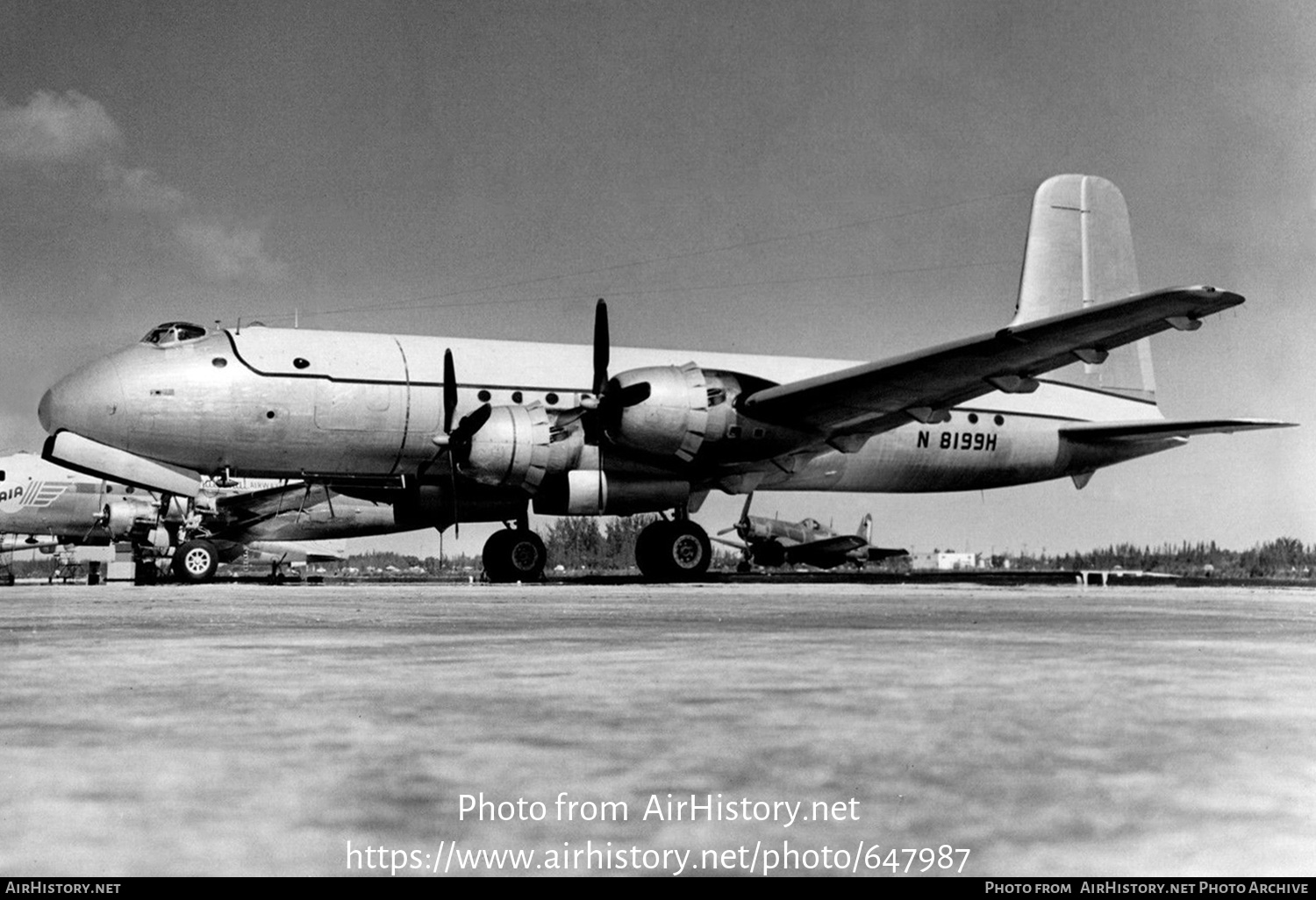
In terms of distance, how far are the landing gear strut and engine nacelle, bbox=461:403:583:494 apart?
2.09 meters

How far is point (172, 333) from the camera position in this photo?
17.5 m

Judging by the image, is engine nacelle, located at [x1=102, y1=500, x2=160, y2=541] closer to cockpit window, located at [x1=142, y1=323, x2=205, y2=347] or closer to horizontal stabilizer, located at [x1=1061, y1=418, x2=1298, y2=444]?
cockpit window, located at [x1=142, y1=323, x2=205, y2=347]

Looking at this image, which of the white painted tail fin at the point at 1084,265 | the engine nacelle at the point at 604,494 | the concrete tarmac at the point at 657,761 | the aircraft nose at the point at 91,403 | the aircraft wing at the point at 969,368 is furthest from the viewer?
the white painted tail fin at the point at 1084,265

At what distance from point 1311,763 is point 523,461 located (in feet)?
47.6

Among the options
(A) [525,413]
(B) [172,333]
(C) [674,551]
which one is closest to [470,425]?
(A) [525,413]

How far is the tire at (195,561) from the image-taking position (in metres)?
19.3

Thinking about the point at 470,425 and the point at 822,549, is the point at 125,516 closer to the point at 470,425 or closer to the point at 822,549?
the point at 470,425

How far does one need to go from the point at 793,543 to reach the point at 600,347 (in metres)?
28.1

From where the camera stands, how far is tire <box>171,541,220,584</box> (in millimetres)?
19281

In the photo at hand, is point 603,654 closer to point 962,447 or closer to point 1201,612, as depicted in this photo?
point 1201,612

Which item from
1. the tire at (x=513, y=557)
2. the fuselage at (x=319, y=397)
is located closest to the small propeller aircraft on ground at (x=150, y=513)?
the fuselage at (x=319, y=397)

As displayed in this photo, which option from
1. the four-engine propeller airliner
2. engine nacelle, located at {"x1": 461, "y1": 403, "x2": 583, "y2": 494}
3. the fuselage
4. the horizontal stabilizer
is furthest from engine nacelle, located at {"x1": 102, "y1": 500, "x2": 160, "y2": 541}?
the horizontal stabilizer

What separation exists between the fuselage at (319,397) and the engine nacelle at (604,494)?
0.32m

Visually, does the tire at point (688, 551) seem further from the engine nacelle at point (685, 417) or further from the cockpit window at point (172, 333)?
the cockpit window at point (172, 333)
